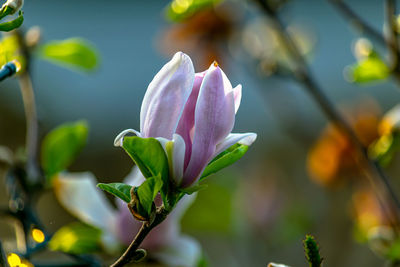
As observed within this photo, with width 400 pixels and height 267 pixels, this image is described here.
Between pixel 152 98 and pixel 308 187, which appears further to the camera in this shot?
pixel 308 187

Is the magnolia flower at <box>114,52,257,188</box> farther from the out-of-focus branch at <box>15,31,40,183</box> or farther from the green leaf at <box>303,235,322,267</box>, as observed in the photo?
the out-of-focus branch at <box>15,31,40,183</box>

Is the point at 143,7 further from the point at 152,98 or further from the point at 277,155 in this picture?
the point at 152,98

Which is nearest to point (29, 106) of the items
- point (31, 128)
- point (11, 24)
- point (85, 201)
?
point (31, 128)

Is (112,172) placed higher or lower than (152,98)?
lower

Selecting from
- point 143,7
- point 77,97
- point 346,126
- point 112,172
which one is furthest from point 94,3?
point 346,126

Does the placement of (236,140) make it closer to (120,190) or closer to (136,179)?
(120,190)

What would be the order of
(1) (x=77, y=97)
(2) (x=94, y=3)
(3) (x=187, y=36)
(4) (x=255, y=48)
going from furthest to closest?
(2) (x=94, y=3)
(1) (x=77, y=97)
(3) (x=187, y=36)
(4) (x=255, y=48)

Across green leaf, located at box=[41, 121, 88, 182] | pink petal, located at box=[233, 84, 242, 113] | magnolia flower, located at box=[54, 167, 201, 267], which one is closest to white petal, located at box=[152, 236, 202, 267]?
magnolia flower, located at box=[54, 167, 201, 267]
